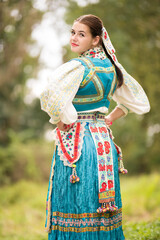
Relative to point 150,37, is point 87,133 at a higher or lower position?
lower

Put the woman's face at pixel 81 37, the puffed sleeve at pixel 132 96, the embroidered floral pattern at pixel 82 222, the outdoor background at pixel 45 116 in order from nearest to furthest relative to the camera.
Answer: the embroidered floral pattern at pixel 82 222 → the woman's face at pixel 81 37 → the puffed sleeve at pixel 132 96 → the outdoor background at pixel 45 116

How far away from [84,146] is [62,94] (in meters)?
0.41

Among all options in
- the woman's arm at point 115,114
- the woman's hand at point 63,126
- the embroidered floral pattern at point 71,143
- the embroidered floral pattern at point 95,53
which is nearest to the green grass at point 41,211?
the woman's arm at point 115,114

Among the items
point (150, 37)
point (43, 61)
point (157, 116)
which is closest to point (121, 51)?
point (150, 37)

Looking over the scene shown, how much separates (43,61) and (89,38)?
32.0ft

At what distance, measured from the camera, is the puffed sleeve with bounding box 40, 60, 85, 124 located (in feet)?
6.42

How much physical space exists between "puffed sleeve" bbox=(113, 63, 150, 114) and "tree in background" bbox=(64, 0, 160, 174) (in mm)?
2672

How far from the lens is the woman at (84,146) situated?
6.64 ft

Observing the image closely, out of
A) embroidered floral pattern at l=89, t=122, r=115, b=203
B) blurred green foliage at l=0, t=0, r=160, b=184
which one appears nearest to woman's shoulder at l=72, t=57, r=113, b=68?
embroidered floral pattern at l=89, t=122, r=115, b=203

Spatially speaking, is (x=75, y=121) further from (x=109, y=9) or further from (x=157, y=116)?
(x=157, y=116)

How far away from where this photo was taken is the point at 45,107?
2012mm

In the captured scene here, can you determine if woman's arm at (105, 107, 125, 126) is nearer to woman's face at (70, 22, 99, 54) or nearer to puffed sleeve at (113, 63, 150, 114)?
puffed sleeve at (113, 63, 150, 114)

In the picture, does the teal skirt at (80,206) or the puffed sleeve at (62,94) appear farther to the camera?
the teal skirt at (80,206)

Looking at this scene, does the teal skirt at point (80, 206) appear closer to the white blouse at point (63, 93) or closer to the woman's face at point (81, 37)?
the white blouse at point (63, 93)
